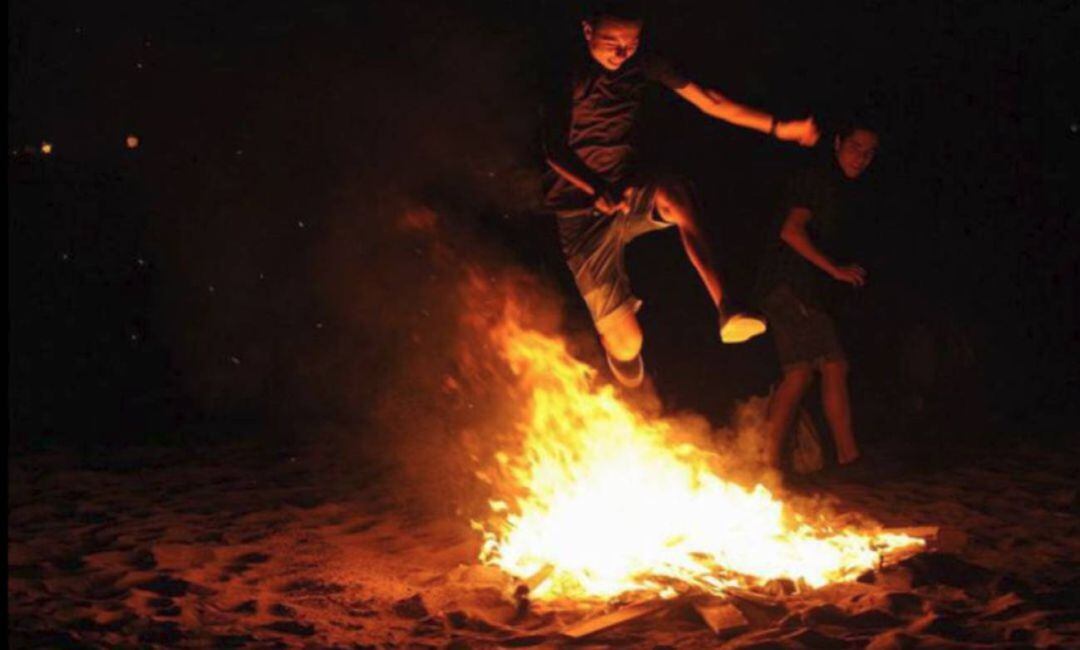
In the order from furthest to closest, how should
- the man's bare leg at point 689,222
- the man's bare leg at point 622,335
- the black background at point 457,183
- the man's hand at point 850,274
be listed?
1. the black background at point 457,183
2. the man's hand at point 850,274
3. the man's bare leg at point 622,335
4. the man's bare leg at point 689,222

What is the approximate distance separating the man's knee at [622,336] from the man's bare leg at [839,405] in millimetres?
1590

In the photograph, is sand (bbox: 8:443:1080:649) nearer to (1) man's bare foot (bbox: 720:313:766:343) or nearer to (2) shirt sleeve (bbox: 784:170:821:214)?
(1) man's bare foot (bbox: 720:313:766:343)

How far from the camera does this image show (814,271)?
6.90 metres

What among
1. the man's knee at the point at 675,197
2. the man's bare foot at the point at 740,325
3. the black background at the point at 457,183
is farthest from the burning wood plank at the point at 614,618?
the black background at the point at 457,183

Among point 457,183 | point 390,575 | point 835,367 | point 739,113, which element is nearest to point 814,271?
point 835,367

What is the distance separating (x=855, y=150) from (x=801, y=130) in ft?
5.58

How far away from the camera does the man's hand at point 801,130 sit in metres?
5.20

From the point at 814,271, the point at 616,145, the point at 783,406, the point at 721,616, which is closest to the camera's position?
the point at 721,616

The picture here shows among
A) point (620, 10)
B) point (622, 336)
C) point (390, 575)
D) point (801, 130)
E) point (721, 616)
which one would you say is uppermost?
point (620, 10)

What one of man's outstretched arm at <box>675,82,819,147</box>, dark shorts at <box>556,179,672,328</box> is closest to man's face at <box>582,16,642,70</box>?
man's outstretched arm at <box>675,82,819,147</box>

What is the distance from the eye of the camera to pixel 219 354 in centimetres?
1160

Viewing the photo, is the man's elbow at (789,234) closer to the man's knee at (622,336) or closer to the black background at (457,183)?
the man's knee at (622,336)

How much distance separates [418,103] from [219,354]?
4.72m

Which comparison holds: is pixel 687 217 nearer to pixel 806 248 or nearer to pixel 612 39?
pixel 612 39
